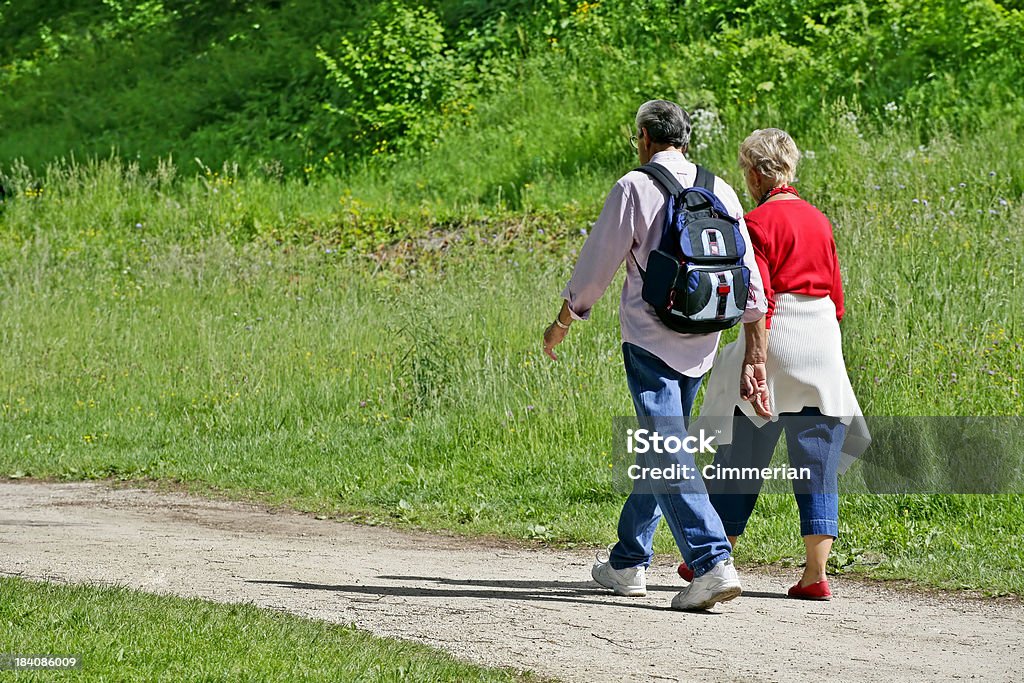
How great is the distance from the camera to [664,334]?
17.7 feet

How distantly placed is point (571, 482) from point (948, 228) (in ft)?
15.2

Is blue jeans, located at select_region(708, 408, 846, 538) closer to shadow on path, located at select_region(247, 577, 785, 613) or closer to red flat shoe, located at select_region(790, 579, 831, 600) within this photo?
red flat shoe, located at select_region(790, 579, 831, 600)

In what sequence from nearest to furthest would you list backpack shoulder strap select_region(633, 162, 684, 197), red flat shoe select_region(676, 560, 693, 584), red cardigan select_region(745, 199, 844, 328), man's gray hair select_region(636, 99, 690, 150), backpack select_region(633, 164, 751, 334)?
1. backpack select_region(633, 164, 751, 334)
2. backpack shoulder strap select_region(633, 162, 684, 197)
3. man's gray hair select_region(636, 99, 690, 150)
4. red cardigan select_region(745, 199, 844, 328)
5. red flat shoe select_region(676, 560, 693, 584)

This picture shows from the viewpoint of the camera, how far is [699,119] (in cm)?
1622

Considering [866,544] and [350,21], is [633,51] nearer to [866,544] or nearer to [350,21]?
[350,21]

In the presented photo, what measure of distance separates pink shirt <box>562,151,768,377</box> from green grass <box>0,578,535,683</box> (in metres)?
1.48

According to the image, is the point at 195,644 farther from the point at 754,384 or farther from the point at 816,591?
the point at 816,591

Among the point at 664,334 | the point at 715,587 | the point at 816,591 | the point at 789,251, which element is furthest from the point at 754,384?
the point at 816,591

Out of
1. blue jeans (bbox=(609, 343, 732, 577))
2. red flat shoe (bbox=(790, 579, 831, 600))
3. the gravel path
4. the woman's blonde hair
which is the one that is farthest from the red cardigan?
the gravel path

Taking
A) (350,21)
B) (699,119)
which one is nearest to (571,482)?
(699,119)

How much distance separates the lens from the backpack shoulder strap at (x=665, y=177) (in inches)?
211

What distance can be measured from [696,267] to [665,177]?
41 cm

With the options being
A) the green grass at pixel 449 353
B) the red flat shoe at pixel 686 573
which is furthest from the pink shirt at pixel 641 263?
the green grass at pixel 449 353

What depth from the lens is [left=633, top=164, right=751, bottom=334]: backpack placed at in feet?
17.2
